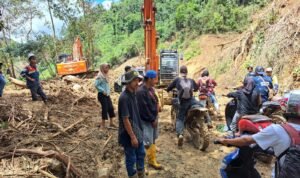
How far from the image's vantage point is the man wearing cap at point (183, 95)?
6785mm

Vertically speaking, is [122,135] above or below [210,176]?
above

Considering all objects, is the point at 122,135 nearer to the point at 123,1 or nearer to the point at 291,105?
the point at 291,105

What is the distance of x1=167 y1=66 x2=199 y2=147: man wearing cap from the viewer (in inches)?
267

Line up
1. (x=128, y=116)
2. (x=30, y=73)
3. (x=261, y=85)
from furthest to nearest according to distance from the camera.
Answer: (x=30, y=73)
(x=261, y=85)
(x=128, y=116)

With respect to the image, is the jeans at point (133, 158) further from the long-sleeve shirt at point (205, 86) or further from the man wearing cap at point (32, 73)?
the man wearing cap at point (32, 73)

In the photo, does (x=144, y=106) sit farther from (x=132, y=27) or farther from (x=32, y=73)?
(x=132, y=27)

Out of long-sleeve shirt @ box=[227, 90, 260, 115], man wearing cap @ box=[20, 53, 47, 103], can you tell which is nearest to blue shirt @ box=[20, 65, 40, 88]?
man wearing cap @ box=[20, 53, 47, 103]

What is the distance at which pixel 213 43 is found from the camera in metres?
25.2

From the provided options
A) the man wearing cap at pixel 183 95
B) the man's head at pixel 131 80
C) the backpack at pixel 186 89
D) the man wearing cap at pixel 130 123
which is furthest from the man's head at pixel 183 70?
the man's head at pixel 131 80

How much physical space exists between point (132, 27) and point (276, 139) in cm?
4538

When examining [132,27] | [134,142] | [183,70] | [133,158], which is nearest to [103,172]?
[133,158]

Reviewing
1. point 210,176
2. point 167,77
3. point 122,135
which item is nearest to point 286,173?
point 122,135

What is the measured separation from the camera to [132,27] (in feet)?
153

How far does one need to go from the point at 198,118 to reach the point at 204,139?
49 centimetres
